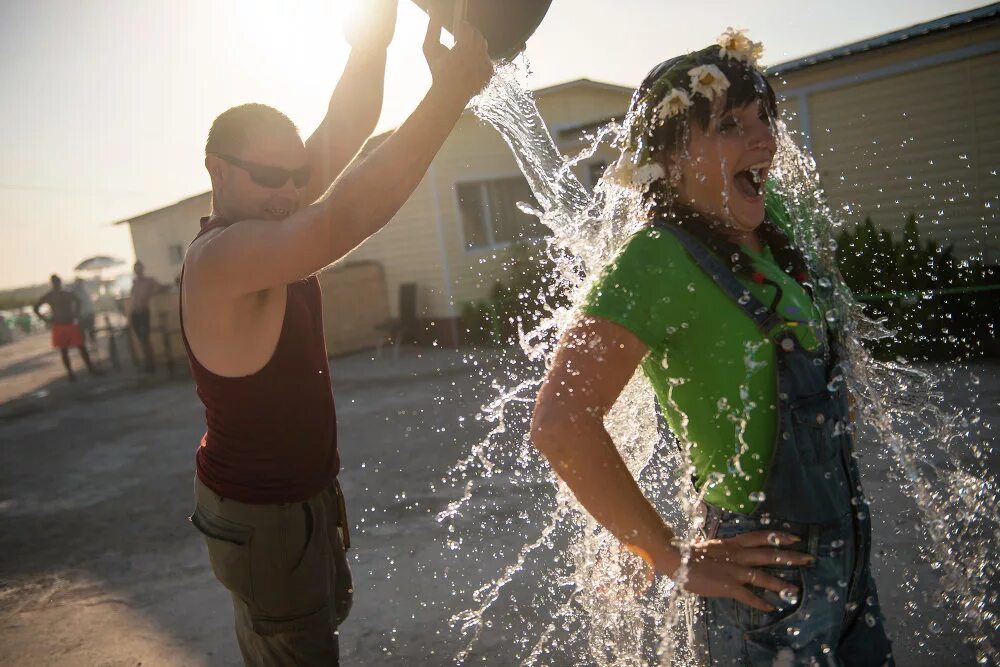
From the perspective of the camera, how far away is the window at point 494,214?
50.3 feet

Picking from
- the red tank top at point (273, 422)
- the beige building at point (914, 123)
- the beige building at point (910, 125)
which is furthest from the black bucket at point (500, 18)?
the beige building at point (914, 123)

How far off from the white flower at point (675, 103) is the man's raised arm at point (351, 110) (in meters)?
1.12

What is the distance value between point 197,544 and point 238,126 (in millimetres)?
4099

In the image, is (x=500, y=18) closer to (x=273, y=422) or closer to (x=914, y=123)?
(x=273, y=422)

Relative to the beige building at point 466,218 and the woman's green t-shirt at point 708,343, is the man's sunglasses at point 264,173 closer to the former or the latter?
the woman's green t-shirt at point 708,343

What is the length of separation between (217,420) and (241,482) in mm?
189

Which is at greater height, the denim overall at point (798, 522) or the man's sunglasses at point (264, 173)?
the man's sunglasses at point (264, 173)

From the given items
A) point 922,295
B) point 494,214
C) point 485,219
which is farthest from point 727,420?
point 494,214

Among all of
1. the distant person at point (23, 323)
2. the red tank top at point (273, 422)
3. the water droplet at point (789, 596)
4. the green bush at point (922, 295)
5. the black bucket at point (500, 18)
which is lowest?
the distant person at point (23, 323)

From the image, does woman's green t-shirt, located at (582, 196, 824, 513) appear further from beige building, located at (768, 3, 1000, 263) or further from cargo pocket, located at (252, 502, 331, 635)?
beige building, located at (768, 3, 1000, 263)

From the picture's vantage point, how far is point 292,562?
2.28m

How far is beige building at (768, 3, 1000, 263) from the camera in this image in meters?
9.98

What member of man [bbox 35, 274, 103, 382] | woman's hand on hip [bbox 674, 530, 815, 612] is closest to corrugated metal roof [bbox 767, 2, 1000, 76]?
woman's hand on hip [bbox 674, 530, 815, 612]

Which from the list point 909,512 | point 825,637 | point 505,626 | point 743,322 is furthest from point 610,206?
A: point 909,512
